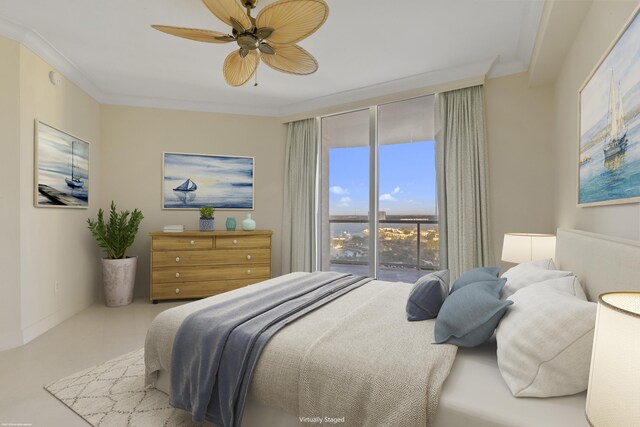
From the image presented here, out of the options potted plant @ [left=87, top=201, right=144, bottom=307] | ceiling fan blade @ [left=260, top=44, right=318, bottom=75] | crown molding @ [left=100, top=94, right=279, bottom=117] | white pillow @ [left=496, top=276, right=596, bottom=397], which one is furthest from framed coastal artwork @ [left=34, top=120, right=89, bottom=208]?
white pillow @ [left=496, top=276, right=596, bottom=397]

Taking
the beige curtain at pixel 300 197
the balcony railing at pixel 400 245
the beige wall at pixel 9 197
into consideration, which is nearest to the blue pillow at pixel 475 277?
the balcony railing at pixel 400 245

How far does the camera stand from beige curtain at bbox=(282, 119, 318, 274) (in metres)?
4.35

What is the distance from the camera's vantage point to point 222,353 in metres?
1.46

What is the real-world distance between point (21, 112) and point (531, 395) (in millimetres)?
3911

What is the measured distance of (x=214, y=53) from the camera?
3.00m

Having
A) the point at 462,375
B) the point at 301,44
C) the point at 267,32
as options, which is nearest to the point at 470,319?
the point at 462,375

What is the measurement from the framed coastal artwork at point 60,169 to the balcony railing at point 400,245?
307cm

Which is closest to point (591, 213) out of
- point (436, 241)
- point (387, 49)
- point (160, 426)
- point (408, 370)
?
point (408, 370)

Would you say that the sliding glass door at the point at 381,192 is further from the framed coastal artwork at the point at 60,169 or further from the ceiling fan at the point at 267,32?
the framed coastal artwork at the point at 60,169

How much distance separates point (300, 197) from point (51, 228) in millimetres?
2760

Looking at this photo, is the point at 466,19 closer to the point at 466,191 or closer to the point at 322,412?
the point at 466,191

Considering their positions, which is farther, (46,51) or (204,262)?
(204,262)

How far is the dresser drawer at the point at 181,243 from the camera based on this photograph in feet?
12.3

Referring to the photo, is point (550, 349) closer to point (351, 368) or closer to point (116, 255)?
point (351, 368)
